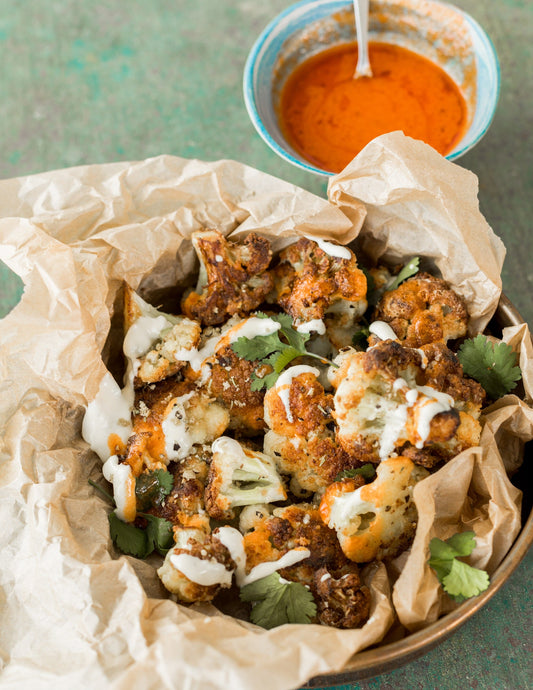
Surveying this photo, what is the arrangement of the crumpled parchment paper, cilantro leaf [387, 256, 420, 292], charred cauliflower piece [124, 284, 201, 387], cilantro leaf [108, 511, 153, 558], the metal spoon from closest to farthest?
the crumpled parchment paper, cilantro leaf [108, 511, 153, 558], charred cauliflower piece [124, 284, 201, 387], cilantro leaf [387, 256, 420, 292], the metal spoon

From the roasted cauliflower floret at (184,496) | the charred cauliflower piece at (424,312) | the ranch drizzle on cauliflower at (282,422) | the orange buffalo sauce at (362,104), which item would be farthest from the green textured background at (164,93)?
the roasted cauliflower floret at (184,496)

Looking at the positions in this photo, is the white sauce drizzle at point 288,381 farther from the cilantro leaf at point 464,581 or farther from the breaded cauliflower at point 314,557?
the cilantro leaf at point 464,581

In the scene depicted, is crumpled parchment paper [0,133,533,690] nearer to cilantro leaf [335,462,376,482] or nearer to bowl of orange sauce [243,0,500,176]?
cilantro leaf [335,462,376,482]

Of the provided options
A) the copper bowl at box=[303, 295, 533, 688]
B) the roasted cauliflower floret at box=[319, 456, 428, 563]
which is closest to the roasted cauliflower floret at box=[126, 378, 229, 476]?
the roasted cauliflower floret at box=[319, 456, 428, 563]

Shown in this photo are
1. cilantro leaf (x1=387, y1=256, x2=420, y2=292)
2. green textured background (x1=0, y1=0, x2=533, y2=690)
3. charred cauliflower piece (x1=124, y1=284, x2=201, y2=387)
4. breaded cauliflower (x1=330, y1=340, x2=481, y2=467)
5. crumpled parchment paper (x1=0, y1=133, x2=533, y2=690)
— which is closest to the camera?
crumpled parchment paper (x1=0, y1=133, x2=533, y2=690)

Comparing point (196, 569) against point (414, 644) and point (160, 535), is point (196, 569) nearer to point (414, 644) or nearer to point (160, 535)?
point (160, 535)

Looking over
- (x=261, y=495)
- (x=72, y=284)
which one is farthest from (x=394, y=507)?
(x=72, y=284)

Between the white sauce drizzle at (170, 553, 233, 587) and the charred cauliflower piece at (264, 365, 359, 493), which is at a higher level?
the charred cauliflower piece at (264, 365, 359, 493)

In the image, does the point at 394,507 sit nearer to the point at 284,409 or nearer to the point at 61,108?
the point at 284,409
